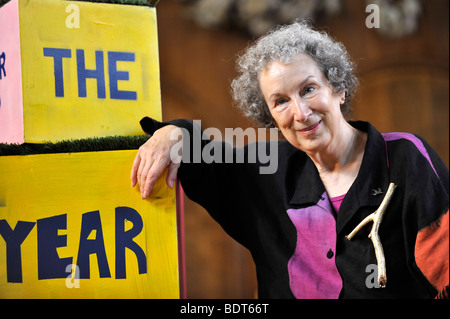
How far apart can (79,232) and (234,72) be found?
215 centimetres

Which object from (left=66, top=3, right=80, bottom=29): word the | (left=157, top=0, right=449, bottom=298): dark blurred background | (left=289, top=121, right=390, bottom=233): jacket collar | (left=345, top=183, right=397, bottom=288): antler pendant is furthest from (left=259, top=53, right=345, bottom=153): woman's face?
(left=157, top=0, right=449, bottom=298): dark blurred background

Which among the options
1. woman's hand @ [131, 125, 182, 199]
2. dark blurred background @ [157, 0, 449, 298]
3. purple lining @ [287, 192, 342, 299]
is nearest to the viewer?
woman's hand @ [131, 125, 182, 199]

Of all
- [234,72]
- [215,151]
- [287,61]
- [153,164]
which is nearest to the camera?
[153,164]

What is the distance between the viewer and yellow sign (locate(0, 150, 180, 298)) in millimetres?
1423

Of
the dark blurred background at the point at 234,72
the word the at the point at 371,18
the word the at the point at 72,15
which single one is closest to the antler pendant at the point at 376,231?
the word the at the point at 72,15

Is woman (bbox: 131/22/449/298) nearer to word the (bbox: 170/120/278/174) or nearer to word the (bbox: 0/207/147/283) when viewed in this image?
word the (bbox: 170/120/278/174)

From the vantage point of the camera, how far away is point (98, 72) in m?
1.50

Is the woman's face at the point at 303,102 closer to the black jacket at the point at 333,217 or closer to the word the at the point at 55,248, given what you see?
the black jacket at the point at 333,217

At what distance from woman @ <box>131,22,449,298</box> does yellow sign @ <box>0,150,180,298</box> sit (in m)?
0.07

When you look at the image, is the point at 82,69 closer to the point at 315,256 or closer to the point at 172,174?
the point at 172,174

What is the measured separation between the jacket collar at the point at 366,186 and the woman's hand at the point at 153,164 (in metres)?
0.39

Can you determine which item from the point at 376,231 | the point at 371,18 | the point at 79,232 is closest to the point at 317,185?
the point at 376,231

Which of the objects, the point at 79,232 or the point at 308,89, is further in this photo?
the point at 308,89

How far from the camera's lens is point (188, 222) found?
3357mm
